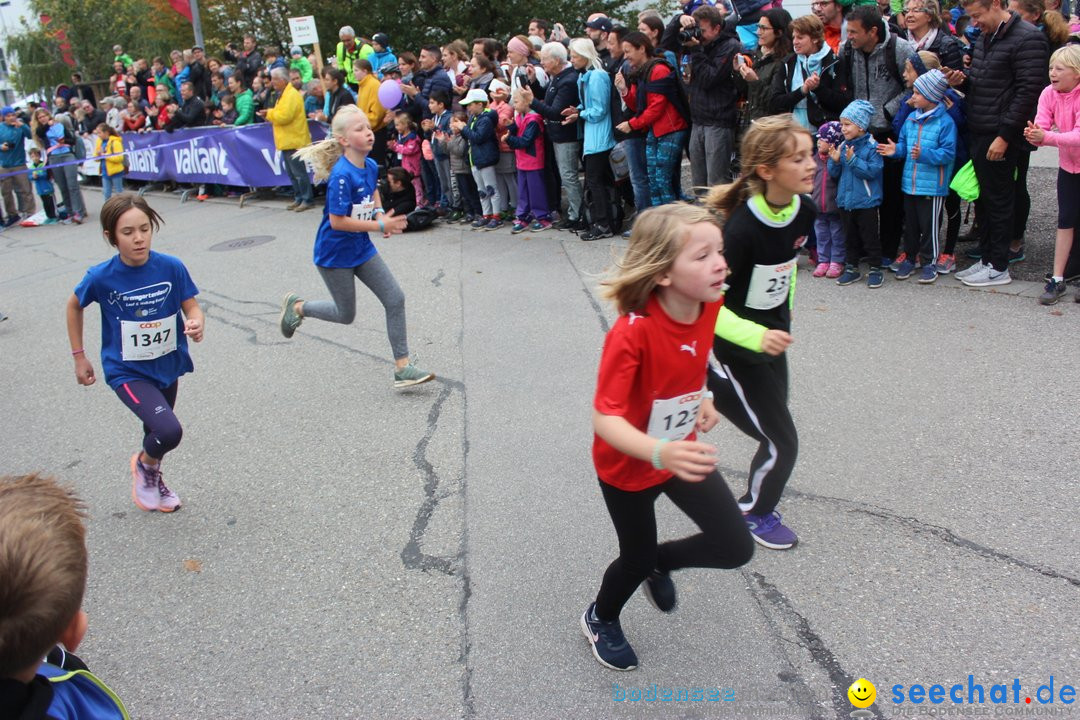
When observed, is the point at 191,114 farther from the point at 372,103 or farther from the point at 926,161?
the point at 926,161

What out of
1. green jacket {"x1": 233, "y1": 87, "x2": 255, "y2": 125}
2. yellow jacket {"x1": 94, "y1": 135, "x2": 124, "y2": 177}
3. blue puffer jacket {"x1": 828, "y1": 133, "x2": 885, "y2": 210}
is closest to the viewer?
blue puffer jacket {"x1": 828, "y1": 133, "x2": 885, "y2": 210}

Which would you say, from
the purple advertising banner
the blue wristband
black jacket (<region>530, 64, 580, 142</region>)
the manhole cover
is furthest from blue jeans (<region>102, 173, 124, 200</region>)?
the blue wristband

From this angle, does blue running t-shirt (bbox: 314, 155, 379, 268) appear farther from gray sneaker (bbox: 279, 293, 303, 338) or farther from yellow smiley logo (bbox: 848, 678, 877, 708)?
yellow smiley logo (bbox: 848, 678, 877, 708)

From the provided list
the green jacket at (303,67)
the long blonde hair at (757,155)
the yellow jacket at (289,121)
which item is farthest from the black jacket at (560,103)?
the green jacket at (303,67)

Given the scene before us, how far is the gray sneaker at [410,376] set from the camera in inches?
231

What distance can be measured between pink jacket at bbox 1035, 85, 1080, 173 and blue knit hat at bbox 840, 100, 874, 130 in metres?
1.18

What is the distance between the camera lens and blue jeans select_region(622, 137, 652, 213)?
917cm

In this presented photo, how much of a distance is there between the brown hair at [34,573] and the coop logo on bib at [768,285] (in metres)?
2.58

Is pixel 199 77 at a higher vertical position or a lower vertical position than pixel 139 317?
higher

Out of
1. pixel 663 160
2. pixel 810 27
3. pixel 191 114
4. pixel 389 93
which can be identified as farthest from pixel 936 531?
pixel 191 114

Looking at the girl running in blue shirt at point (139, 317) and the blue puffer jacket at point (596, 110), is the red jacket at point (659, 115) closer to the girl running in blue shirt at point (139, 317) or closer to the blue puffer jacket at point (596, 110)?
the blue puffer jacket at point (596, 110)

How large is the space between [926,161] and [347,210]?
4476mm

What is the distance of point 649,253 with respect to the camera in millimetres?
2627

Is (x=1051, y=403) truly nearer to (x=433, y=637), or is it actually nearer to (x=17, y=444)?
(x=433, y=637)
